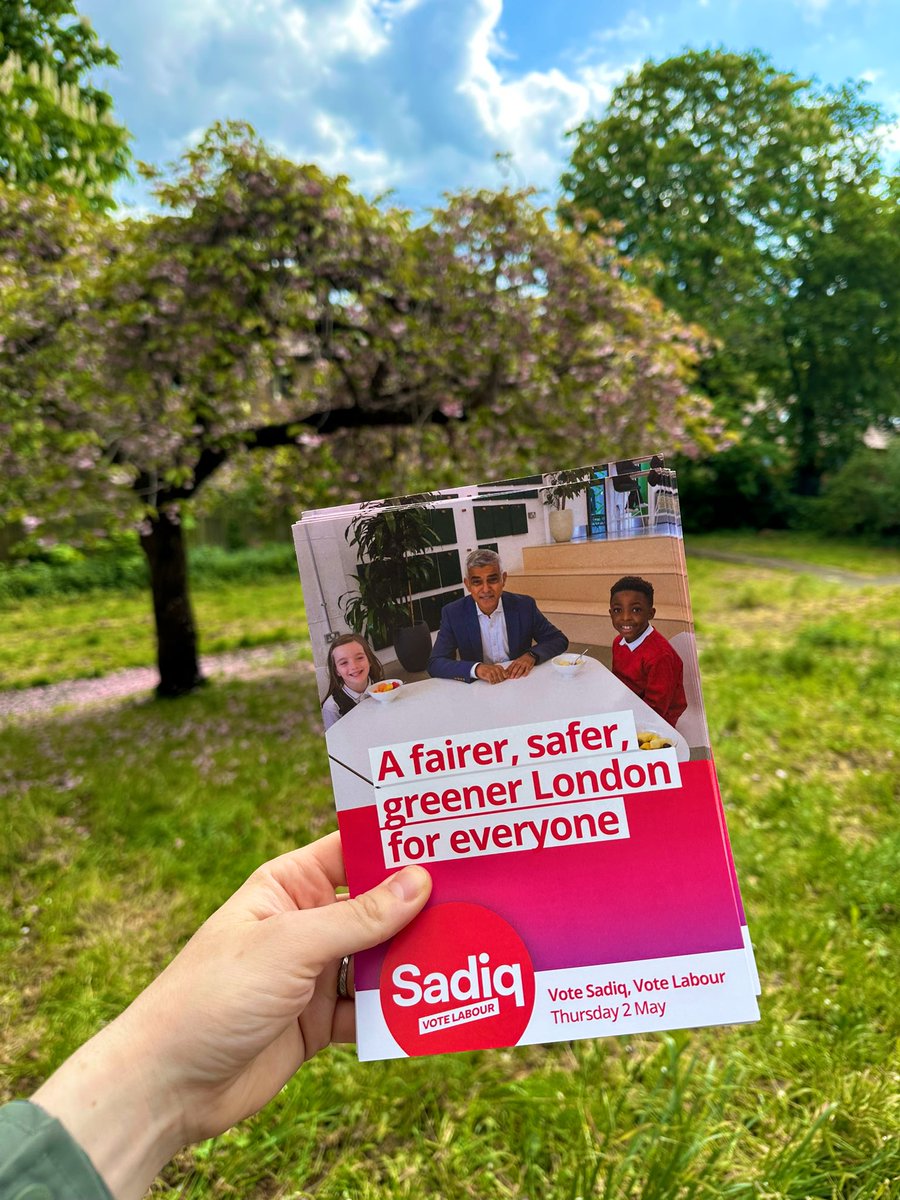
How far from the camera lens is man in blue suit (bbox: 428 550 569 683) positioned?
3.08ft

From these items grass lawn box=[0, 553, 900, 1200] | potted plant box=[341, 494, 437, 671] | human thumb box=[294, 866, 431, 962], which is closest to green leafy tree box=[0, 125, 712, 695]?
grass lawn box=[0, 553, 900, 1200]

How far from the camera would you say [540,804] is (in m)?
0.94

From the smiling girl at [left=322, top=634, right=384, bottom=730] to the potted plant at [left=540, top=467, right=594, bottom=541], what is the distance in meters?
0.33

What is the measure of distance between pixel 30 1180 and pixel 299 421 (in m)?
4.76

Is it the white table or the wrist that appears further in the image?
the white table

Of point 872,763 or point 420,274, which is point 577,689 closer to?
point 872,763

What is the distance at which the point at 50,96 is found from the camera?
6.25m

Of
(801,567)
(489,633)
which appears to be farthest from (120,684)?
(801,567)

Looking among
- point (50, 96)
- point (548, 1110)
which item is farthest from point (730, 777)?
point (50, 96)

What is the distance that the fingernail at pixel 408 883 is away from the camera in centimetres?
93

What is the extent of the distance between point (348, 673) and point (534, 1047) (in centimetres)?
173

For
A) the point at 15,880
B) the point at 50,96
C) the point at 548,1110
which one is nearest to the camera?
the point at 548,1110

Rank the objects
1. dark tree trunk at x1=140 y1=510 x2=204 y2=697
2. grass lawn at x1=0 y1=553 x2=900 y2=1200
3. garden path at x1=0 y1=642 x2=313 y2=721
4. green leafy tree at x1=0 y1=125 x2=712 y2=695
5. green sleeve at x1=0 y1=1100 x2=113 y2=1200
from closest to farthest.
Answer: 1. green sleeve at x1=0 y1=1100 x2=113 y2=1200
2. grass lawn at x1=0 y1=553 x2=900 y2=1200
3. green leafy tree at x1=0 y1=125 x2=712 y2=695
4. dark tree trunk at x1=140 y1=510 x2=204 y2=697
5. garden path at x1=0 y1=642 x2=313 y2=721

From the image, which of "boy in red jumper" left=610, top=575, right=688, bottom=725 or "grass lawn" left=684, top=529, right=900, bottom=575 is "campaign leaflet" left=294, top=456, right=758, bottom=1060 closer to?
"boy in red jumper" left=610, top=575, right=688, bottom=725
